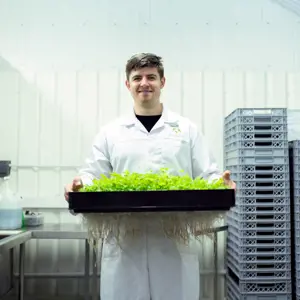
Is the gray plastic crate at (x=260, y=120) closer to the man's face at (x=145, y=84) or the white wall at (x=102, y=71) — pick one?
the white wall at (x=102, y=71)

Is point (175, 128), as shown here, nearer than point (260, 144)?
Yes

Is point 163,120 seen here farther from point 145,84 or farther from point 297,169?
point 297,169

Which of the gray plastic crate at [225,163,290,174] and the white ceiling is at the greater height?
the white ceiling

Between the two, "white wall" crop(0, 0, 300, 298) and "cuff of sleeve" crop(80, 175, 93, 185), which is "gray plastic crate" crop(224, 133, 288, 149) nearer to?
"white wall" crop(0, 0, 300, 298)

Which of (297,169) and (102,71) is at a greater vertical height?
(102,71)

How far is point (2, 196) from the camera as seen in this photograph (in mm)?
2670

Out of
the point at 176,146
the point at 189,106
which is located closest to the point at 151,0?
the point at 189,106

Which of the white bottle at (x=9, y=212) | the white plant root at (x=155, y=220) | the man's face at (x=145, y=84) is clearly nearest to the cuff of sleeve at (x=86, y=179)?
the white plant root at (x=155, y=220)

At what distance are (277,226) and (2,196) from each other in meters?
1.76

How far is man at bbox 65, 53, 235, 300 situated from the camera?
5.39 ft

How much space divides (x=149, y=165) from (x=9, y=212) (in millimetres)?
1231

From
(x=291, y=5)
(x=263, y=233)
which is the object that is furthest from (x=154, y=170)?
(x=291, y=5)

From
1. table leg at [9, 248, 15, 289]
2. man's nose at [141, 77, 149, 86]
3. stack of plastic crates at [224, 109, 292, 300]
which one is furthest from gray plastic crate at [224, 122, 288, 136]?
table leg at [9, 248, 15, 289]

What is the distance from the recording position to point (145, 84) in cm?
175
